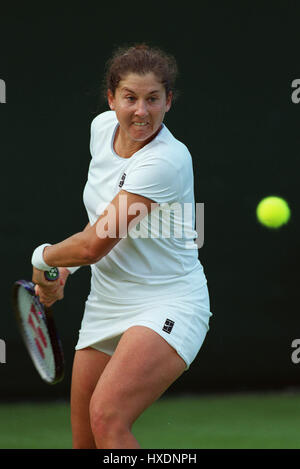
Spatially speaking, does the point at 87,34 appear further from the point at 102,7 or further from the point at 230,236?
the point at 230,236

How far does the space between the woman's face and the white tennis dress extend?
0.05 meters

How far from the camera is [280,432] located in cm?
405

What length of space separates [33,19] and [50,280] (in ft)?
6.84

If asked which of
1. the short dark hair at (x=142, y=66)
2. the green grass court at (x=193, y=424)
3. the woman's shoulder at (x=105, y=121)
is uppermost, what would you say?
the short dark hair at (x=142, y=66)

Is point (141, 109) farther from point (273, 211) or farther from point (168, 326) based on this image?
point (273, 211)

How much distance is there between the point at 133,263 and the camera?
267 centimetres

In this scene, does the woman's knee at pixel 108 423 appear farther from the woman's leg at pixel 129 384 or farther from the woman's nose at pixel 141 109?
the woman's nose at pixel 141 109

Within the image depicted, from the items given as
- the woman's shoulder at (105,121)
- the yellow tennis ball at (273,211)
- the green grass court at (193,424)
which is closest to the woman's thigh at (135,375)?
the woman's shoulder at (105,121)

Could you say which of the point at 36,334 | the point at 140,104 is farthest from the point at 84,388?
the point at 140,104

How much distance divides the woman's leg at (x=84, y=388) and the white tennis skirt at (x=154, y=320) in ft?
0.10

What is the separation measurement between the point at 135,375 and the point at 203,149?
91.7 inches

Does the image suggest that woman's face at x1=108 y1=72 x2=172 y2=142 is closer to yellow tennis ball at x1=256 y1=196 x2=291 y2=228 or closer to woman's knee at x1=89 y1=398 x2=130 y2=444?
woman's knee at x1=89 y1=398 x2=130 y2=444

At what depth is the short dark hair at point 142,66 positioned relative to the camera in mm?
2604

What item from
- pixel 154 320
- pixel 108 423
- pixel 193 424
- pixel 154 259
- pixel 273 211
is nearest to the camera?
pixel 108 423
